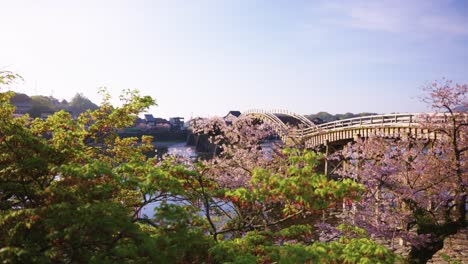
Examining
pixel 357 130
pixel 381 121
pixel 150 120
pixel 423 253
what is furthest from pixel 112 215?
pixel 150 120

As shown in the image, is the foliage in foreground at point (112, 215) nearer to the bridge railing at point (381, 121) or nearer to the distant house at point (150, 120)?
the bridge railing at point (381, 121)

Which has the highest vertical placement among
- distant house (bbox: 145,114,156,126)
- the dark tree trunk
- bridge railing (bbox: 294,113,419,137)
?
bridge railing (bbox: 294,113,419,137)

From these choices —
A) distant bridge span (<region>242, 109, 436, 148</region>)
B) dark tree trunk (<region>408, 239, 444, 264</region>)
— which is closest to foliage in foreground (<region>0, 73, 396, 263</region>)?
dark tree trunk (<region>408, 239, 444, 264</region>)

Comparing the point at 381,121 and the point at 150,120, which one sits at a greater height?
the point at 381,121

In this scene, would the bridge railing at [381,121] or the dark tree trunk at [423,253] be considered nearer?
the dark tree trunk at [423,253]

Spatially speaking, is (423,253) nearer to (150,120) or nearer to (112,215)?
(112,215)

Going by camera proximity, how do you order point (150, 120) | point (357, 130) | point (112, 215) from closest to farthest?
point (112, 215) → point (357, 130) → point (150, 120)

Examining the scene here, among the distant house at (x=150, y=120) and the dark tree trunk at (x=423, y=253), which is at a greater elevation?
the distant house at (x=150, y=120)

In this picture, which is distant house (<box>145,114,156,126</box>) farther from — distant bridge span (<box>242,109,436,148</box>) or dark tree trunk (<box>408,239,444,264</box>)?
dark tree trunk (<box>408,239,444,264</box>)

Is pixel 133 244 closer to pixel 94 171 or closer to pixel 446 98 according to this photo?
pixel 94 171

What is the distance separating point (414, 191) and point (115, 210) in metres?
13.5

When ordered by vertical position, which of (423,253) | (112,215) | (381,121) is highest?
(381,121)

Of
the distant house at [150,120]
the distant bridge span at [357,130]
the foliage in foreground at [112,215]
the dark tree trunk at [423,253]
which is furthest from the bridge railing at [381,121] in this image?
the distant house at [150,120]

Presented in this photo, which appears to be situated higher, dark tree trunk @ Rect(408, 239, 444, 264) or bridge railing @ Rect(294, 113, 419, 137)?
bridge railing @ Rect(294, 113, 419, 137)
